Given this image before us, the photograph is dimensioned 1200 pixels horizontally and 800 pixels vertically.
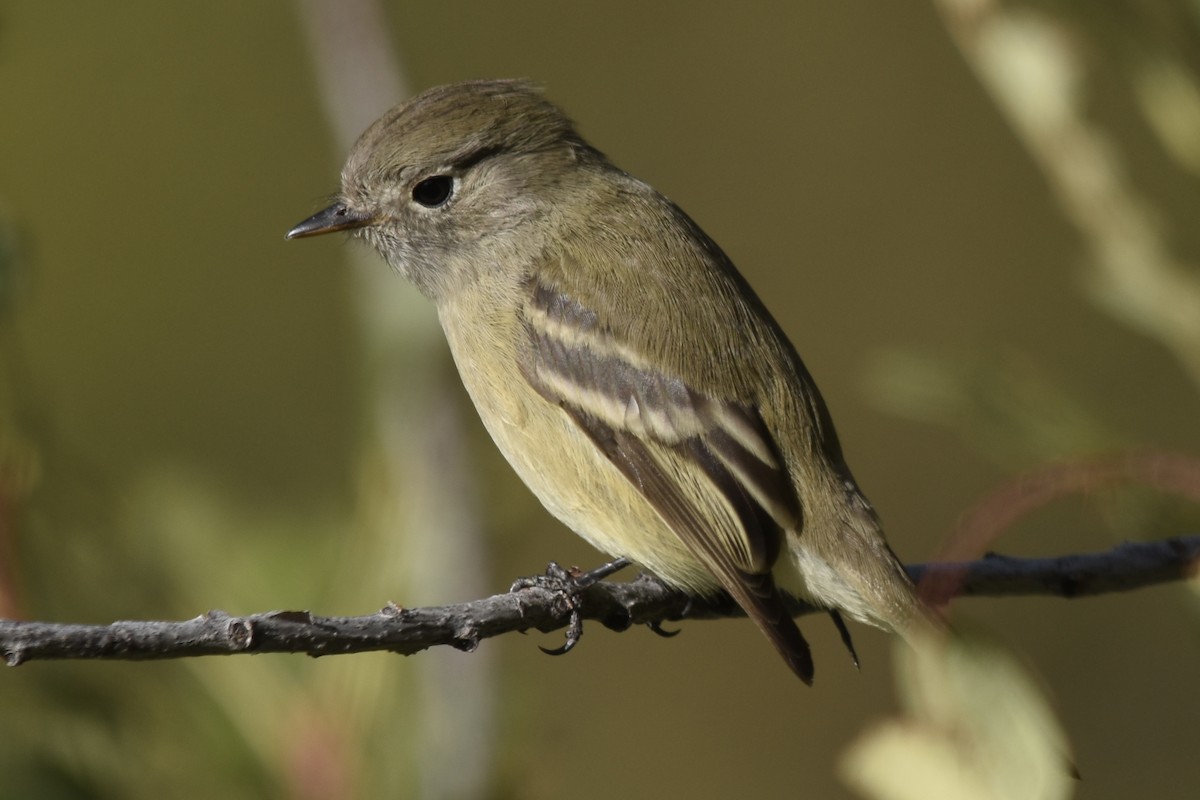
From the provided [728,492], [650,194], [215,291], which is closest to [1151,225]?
[728,492]

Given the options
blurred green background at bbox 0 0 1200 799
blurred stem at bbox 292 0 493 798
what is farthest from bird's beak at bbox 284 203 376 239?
blurred stem at bbox 292 0 493 798

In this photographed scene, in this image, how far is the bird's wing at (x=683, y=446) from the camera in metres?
2.55

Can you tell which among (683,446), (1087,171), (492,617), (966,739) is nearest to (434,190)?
(683,446)

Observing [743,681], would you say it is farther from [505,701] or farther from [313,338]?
[505,701]

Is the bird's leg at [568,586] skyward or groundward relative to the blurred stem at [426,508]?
groundward

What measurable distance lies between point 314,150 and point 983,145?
9.71 feet

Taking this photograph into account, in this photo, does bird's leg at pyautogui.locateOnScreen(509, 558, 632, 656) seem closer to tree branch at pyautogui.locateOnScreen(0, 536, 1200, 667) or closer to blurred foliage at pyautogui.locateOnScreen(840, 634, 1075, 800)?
tree branch at pyautogui.locateOnScreen(0, 536, 1200, 667)

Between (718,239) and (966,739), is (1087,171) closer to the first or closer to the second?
(966,739)

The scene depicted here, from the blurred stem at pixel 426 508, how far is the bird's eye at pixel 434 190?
3.24 ft

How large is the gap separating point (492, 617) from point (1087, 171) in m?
1.04

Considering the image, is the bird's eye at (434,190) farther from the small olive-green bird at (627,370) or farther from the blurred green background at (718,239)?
the blurred green background at (718,239)

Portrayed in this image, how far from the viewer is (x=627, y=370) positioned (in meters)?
2.81

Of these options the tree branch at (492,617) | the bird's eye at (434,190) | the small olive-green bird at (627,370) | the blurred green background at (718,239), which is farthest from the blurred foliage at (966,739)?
the bird's eye at (434,190)

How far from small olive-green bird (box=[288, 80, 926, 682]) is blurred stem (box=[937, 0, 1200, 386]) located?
0.80m
